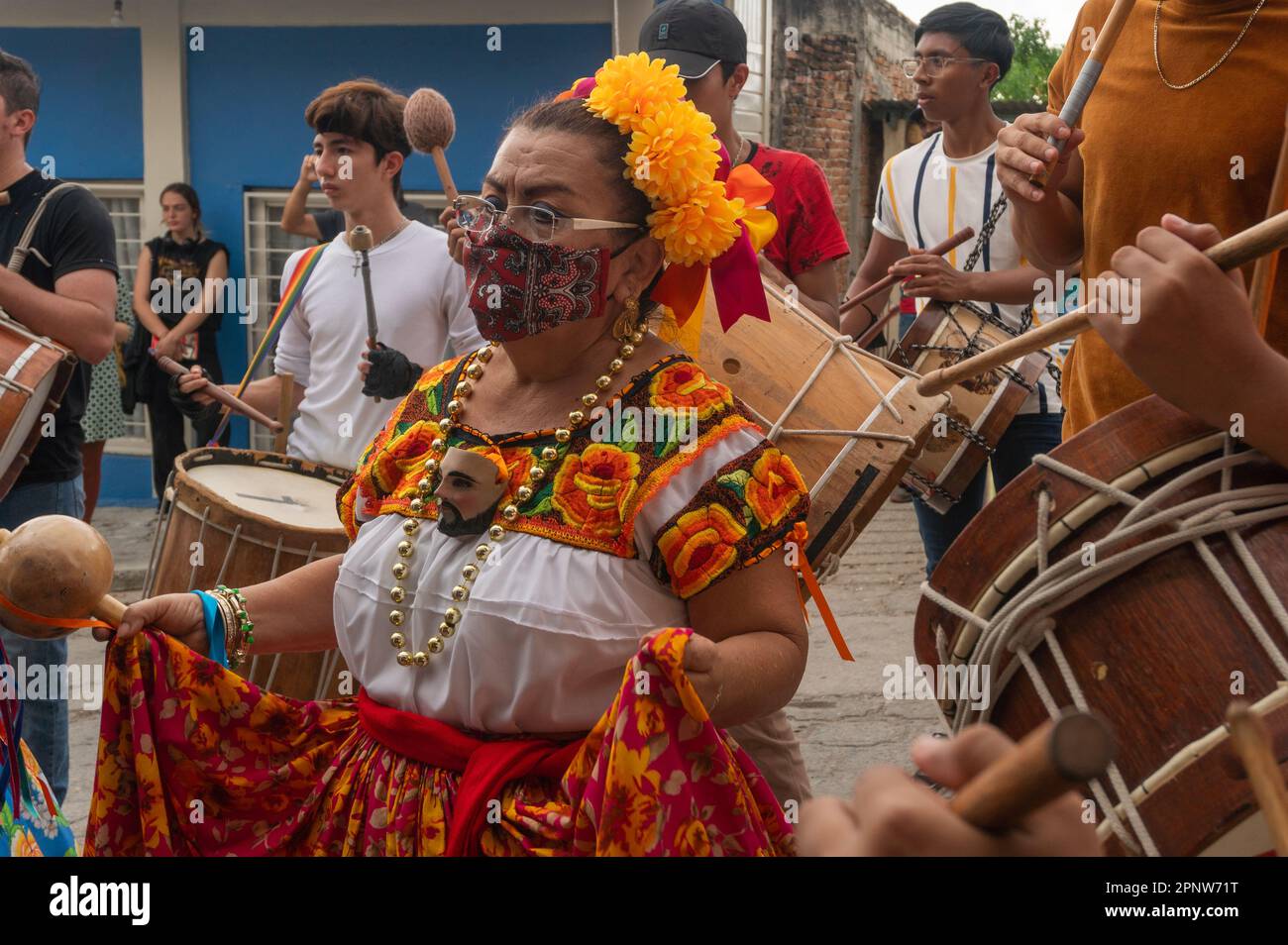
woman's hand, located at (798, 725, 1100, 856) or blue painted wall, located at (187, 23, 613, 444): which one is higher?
blue painted wall, located at (187, 23, 613, 444)

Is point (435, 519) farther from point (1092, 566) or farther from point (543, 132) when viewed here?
point (1092, 566)

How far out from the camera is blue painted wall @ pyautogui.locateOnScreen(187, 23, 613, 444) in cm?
1032

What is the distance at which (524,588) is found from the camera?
217 cm

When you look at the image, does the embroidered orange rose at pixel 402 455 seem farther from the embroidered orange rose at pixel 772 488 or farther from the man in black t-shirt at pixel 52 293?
the man in black t-shirt at pixel 52 293

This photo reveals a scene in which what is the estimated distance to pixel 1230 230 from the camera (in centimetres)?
234

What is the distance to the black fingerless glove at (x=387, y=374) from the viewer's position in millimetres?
4215

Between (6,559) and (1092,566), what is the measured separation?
1543mm

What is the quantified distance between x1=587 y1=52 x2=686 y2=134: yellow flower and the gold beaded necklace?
320 mm

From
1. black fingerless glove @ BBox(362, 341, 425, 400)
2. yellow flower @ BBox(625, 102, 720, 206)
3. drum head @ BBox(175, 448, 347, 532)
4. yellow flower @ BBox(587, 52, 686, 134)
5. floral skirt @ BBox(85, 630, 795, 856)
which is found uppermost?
yellow flower @ BBox(587, 52, 686, 134)

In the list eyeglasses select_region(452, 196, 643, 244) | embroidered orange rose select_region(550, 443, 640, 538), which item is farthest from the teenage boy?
embroidered orange rose select_region(550, 443, 640, 538)

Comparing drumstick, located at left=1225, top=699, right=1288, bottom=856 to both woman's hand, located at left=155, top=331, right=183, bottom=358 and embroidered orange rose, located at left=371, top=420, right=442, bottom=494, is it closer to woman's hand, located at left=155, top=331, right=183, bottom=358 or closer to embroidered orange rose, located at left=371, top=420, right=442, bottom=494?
embroidered orange rose, located at left=371, top=420, right=442, bottom=494

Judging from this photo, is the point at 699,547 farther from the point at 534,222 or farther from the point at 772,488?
the point at 534,222

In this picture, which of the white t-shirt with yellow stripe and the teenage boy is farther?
the white t-shirt with yellow stripe
